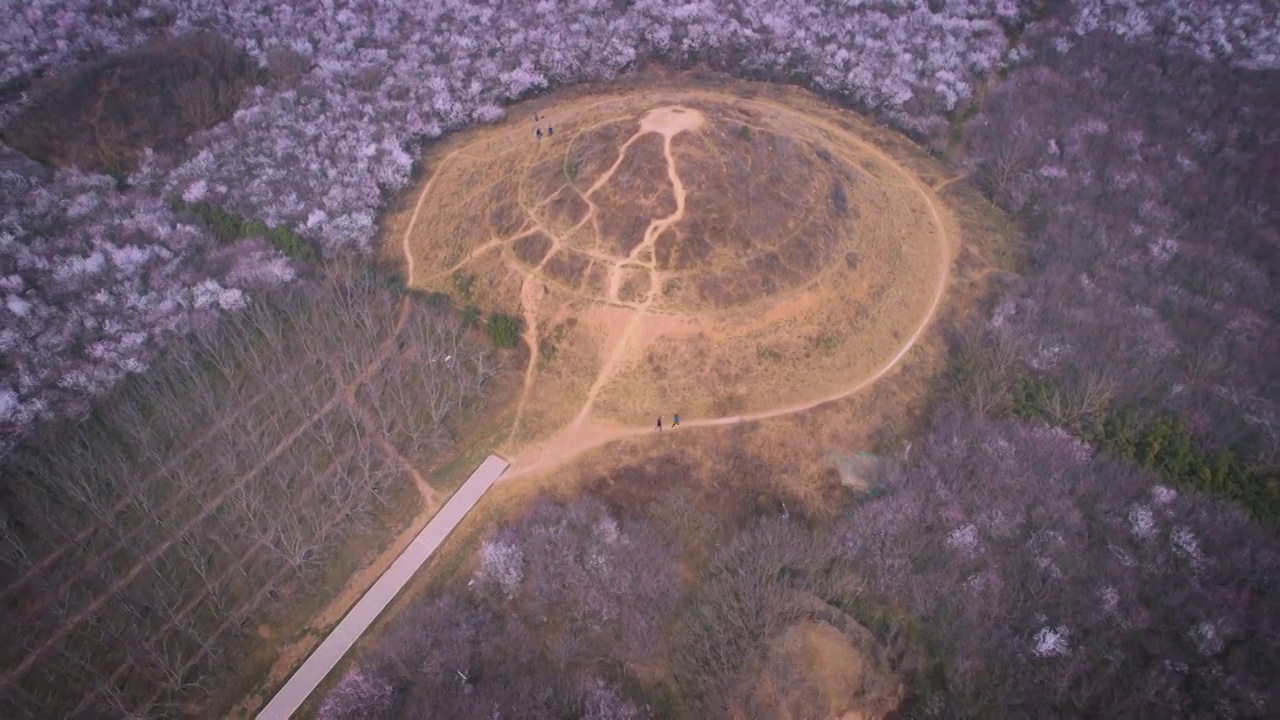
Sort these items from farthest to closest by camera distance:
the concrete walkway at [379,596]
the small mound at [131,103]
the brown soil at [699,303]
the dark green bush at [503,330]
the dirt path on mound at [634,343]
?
the small mound at [131,103] < the dark green bush at [503,330] < the dirt path on mound at [634,343] < the brown soil at [699,303] < the concrete walkway at [379,596]

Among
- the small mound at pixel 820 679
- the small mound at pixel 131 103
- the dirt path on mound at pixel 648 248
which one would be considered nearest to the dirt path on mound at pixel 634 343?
the dirt path on mound at pixel 648 248

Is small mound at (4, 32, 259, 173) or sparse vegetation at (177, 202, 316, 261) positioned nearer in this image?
sparse vegetation at (177, 202, 316, 261)

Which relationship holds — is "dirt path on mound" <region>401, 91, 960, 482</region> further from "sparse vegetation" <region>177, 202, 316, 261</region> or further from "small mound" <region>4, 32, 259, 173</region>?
"small mound" <region>4, 32, 259, 173</region>

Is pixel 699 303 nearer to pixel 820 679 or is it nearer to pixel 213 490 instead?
pixel 820 679

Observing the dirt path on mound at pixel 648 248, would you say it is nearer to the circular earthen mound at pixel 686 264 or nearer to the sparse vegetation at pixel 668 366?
the circular earthen mound at pixel 686 264

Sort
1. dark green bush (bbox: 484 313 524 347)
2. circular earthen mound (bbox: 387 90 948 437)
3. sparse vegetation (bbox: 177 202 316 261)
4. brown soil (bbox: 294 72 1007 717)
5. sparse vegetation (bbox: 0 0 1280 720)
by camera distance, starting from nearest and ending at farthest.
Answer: sparse vegetation (bbox: 0 0 1280 720) → brown soil (bbox: 294 72 1007 717) → circular earthen mound (bbox: 387 90 948 437) → dark green bush (bbox: 484 313 524 347) → sparse vegetation (bbox: 177 202 316 261)

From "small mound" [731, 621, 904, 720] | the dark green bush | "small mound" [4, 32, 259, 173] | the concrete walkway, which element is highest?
"small mound" [4, 32, 259, 173]

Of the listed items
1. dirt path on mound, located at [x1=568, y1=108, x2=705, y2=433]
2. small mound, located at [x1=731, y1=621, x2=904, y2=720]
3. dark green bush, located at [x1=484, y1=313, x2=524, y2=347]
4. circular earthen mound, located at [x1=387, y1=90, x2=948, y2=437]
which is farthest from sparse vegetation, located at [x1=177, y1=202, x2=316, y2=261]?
small mound, located at [x1=731, y1=621, x2=904, y2=720]
